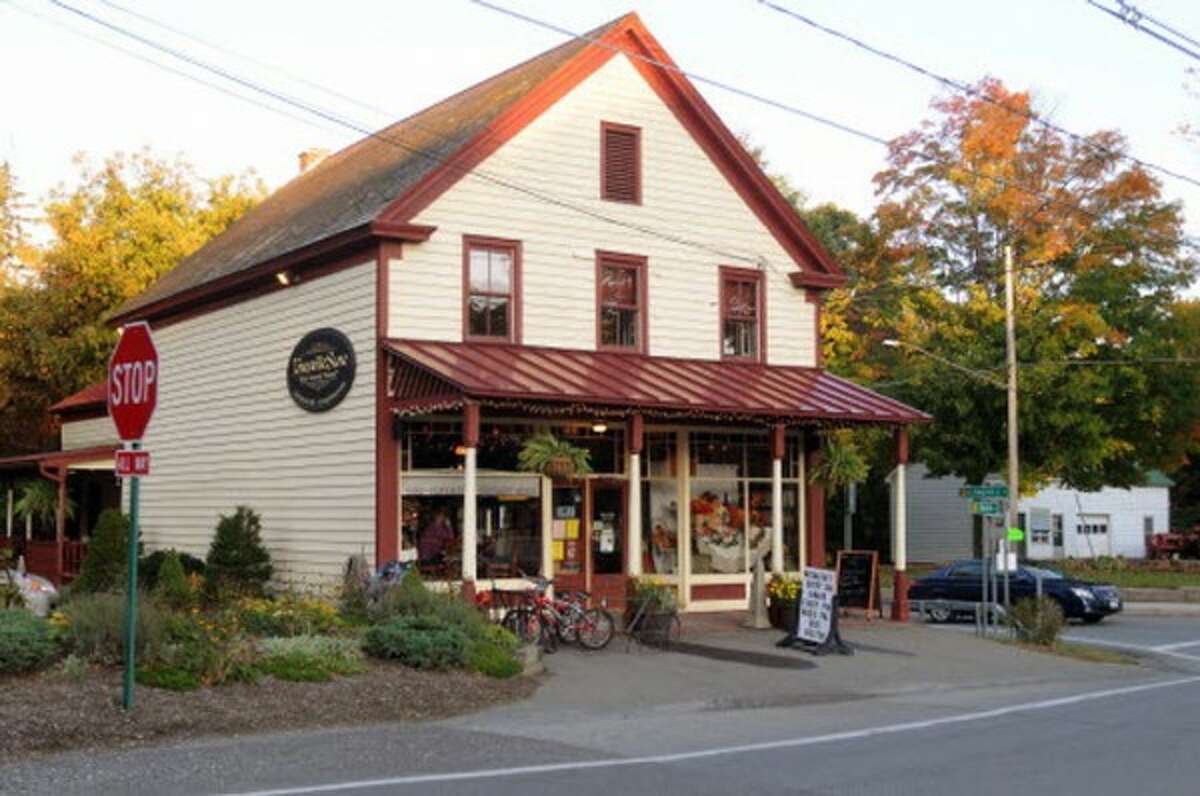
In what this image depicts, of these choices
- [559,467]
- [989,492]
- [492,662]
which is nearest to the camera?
[492,662]

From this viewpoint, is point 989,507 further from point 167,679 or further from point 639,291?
point 167,679

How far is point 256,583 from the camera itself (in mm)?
23516

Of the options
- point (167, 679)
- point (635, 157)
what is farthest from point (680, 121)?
point (167, 679)

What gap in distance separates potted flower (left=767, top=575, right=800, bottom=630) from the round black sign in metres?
7.45

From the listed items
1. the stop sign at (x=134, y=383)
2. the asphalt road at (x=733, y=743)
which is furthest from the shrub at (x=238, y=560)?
the stop sign at (x=134, y=383)

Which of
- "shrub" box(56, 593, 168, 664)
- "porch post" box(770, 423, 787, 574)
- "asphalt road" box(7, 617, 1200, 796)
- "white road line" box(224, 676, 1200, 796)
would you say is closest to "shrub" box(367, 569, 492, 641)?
"asphalt road" box(7, 617, 1200, 796)

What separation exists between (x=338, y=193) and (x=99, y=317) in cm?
1752

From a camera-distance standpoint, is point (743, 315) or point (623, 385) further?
point (743, 315)

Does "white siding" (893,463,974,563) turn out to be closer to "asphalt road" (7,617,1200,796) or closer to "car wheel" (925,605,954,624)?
"car wheel" (925,605,954,624)

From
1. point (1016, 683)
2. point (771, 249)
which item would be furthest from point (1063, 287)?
point (1016, 683)

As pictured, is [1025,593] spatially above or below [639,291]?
below

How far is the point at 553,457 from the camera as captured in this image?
836 inches

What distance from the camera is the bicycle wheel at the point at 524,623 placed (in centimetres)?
1934

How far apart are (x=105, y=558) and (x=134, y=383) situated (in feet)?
39.9
